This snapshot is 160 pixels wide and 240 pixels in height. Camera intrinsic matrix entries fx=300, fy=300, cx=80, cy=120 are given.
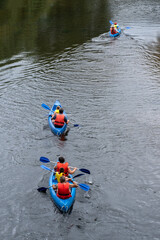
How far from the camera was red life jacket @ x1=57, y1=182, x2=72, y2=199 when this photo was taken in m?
9.52

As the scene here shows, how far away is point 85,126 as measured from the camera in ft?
48.6

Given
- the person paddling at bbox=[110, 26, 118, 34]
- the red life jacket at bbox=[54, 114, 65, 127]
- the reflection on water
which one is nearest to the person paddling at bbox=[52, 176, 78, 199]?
the red life jacket at bbox=[54, 114, 65, 127]

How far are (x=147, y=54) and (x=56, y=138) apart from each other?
13.8 metres

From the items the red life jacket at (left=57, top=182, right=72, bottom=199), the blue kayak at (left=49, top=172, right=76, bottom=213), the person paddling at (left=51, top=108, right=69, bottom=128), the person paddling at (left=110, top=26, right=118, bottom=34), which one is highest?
the person paddling at (left=110, top=26, right=118, bottom=34)

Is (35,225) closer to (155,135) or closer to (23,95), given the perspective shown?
(155,135)

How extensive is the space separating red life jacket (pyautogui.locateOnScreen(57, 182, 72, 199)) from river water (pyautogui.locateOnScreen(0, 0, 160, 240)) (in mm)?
612

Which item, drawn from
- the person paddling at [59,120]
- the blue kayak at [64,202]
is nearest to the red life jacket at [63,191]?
the blue kayak at [64,202]

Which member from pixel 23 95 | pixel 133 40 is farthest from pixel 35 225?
pixel 133 40

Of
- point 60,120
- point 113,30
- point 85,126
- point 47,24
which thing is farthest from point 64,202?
point 47,24

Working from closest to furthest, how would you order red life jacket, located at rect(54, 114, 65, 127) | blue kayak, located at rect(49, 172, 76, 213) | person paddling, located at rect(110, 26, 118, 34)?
blue kayak, located at rect(49, 172, 76, 213) < red life jacket, located at rect(54, 114, 65, 127) < person paddling, located at rect(110, 26, 118, 34)

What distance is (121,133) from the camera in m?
14.2

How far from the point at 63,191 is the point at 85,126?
223 inches

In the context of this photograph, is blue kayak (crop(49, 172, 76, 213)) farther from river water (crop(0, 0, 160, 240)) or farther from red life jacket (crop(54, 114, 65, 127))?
red life jacket (crop(54, 114, 65, 127))

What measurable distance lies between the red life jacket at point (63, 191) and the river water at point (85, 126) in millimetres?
612
